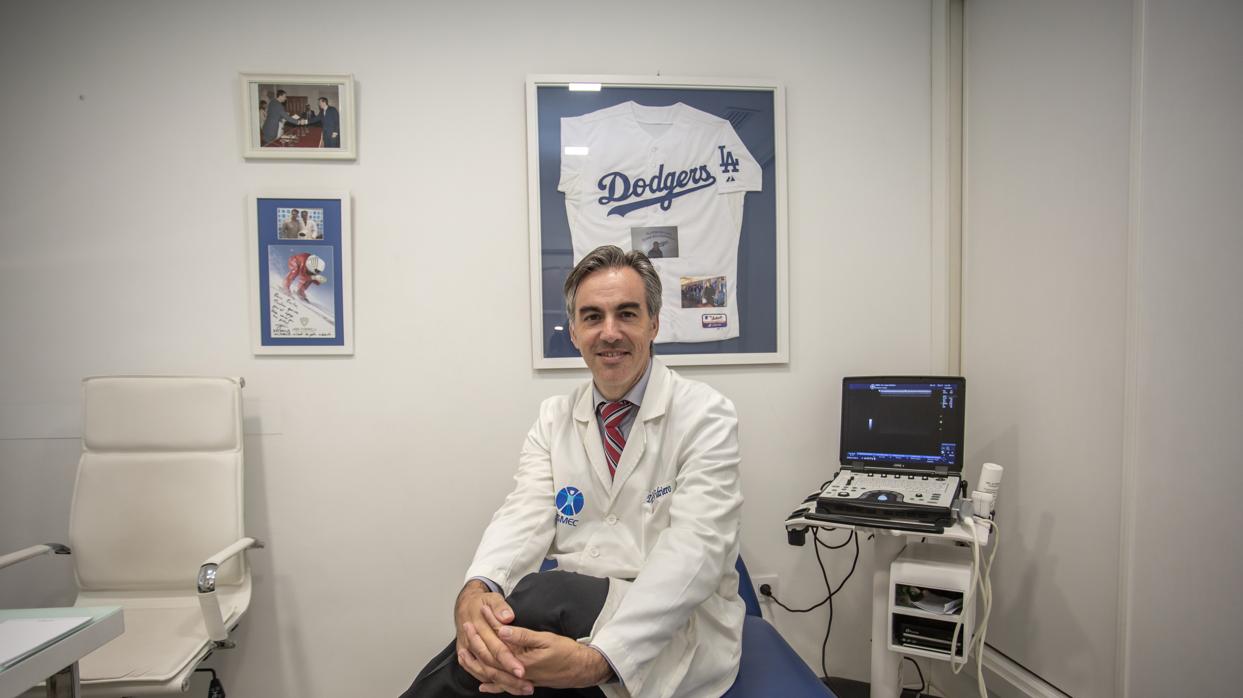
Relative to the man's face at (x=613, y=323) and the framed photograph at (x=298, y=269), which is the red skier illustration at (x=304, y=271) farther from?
the man's face at (x=613, y=323)

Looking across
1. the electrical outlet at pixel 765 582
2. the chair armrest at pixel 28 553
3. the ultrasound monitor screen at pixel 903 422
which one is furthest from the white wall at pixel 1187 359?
the chair armrest at pixel 28 553

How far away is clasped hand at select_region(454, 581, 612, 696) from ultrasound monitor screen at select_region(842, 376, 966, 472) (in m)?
1.14

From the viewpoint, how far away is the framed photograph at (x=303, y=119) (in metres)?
1.91

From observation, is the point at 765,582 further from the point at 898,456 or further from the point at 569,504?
the point at 569,504

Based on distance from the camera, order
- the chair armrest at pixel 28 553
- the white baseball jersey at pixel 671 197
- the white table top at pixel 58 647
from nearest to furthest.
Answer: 1. the white table top at pixel 58 647
2. the chair armrest at pixel 28 553
3. the white baseball jersey at pixel 671 197

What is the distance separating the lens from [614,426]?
1.49 meters

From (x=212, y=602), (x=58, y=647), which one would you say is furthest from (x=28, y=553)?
(x=58, y=647)

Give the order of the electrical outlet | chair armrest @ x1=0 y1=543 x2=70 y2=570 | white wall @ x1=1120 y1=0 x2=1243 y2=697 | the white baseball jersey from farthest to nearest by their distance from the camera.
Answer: the electrical outlet, the white baseball jersey, chair armrest @ x1=0 y1=543 x2=70 y2=570, white wall @ x1=1120 y1=0 x2=1243 y2=697

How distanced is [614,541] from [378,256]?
4.36ft

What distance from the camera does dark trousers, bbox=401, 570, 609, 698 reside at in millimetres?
1171

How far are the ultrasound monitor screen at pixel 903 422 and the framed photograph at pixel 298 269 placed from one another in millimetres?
1809

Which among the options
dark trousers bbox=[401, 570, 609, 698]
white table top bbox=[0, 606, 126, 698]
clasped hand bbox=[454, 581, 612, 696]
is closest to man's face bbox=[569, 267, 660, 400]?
dark trousers bbox=[401, 570, 609, 698]

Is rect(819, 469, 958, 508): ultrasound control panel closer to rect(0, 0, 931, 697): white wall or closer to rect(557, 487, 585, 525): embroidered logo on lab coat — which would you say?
rect(0, 0, 931, 697): white wall

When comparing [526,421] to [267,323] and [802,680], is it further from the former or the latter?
[802,680]
